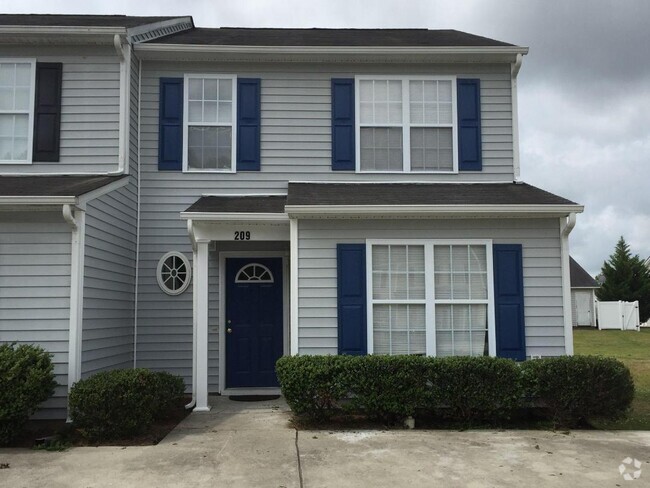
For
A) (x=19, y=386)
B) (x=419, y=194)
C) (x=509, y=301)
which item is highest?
(x=419, y=194)

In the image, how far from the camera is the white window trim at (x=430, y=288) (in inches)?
304

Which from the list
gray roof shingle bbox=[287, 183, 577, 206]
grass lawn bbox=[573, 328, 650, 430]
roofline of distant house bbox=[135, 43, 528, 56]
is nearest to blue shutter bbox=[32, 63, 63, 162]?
roofline of distant house bbox=[135, 43, 528, 56]

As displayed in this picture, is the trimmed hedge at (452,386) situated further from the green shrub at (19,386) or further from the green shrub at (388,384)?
the green shrub at (19,386)

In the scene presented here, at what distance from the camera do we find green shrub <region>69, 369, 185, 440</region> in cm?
632

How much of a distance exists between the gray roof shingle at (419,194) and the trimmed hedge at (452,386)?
2.10 meters

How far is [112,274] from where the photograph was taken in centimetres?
812

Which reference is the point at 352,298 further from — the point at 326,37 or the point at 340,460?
the point at 326,37

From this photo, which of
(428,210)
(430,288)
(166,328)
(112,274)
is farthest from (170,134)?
(430,288)

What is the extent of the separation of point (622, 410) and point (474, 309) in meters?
2.09

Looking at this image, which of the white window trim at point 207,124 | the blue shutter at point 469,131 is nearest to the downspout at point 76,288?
the white window trim at point 207,124

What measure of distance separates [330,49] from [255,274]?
12.2ft

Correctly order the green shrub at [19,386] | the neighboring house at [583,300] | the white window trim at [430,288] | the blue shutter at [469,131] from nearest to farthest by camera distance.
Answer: the green shrub at [19,386]
the white window trim at [430,288]
the blue shutter at [469,131]
the neighboring house at [583,300]

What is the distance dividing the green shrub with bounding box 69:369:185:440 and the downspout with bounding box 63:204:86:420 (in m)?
0.40

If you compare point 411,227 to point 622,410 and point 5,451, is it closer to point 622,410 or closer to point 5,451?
point 622,410
